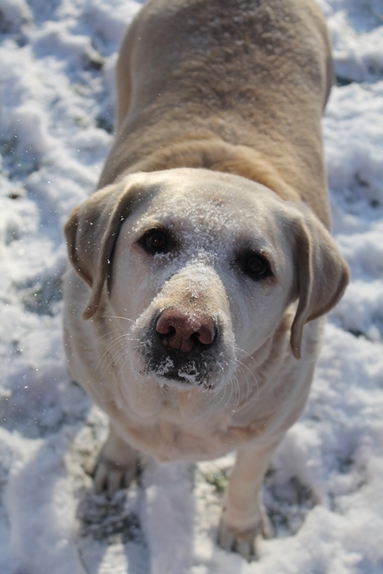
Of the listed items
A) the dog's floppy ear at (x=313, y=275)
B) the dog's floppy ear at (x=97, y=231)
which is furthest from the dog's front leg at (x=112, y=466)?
the dog's floppy ear at (x=313, y=275)

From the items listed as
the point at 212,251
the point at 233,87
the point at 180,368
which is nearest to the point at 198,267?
the point at 212,251

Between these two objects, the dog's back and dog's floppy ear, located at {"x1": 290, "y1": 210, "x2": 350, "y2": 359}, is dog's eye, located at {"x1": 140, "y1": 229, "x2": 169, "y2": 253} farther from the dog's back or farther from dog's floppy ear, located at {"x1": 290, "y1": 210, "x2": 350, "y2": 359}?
the dog's back

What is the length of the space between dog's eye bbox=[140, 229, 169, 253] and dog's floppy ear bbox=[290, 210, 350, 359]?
551 mm

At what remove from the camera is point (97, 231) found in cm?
231

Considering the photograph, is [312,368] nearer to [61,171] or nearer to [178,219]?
[178,219]

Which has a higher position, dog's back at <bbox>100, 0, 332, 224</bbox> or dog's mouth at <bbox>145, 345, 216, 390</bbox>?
dog's back at <bbox>100, 0, 332, 224</bbox>

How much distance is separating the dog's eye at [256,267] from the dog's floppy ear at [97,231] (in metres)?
0.49

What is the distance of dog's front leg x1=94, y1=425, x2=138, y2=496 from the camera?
2.97m

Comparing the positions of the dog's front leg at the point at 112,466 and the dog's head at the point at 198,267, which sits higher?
the dog's head at the point at 198,267

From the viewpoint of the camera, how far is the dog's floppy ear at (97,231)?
2.25 meters

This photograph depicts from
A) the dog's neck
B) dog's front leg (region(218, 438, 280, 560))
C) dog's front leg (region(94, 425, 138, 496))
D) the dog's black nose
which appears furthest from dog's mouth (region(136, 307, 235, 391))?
dog's front leg (region(94, 425, 138, 496))

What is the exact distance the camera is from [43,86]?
14.8 feet

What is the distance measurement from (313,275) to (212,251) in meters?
0.50

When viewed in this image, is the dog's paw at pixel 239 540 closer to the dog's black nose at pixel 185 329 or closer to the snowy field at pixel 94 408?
the snowy field at pixel 94 408
